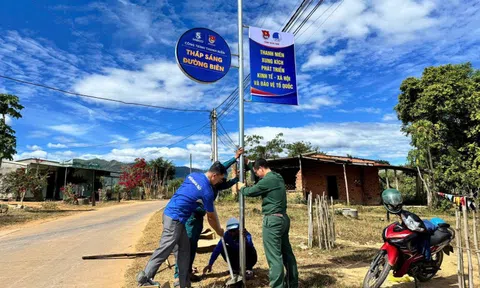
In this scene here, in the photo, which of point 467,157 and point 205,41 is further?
point 467,157

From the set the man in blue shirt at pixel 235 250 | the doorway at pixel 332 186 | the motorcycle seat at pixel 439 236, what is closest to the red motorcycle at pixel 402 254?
the motorcycle seat at pixel 439 236

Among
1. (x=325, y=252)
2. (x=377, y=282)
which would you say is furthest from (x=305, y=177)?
(x=377, y=282)

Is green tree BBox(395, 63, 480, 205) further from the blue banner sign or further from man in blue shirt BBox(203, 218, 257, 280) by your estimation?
man in blue shirt BBox(203, 218, 257, 280)

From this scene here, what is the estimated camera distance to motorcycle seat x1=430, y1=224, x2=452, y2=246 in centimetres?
441

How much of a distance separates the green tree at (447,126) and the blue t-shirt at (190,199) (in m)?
16.3

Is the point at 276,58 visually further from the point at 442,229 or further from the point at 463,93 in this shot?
the point at 463,93

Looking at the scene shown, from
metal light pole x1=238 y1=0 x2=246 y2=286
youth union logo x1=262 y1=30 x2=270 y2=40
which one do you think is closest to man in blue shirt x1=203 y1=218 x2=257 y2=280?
metal light pole x1=238 y1=0 x2=246 y2=286

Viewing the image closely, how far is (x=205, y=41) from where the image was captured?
494 centimetres

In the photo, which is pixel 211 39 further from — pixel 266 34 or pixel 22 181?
pixel 22 181

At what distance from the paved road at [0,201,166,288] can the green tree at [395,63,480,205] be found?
600 inches

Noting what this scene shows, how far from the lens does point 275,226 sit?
3988 millimetres

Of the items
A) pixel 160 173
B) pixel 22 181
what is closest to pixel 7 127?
pixel 22 181

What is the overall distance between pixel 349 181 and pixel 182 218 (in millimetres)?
19993

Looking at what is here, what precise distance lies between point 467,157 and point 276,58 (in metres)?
16.6
